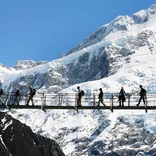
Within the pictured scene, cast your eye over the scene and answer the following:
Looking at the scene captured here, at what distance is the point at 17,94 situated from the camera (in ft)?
231

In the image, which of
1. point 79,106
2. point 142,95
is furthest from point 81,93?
point 142,95

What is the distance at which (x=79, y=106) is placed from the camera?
68.8 m

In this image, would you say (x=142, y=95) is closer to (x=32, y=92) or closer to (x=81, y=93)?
(x=81, y=93)

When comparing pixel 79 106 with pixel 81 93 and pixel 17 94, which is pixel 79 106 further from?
pixel 17 94

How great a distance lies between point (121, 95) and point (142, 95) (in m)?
3.43

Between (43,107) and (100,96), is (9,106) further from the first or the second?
(100,96)

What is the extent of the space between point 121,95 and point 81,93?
574cm

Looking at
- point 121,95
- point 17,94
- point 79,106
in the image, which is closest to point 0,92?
point 17,94

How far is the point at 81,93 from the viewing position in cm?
7038

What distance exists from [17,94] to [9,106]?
221 centimetres

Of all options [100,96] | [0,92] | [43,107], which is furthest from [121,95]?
[0,92]

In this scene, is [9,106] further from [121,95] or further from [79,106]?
[121,95]

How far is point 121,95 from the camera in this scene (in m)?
72.7

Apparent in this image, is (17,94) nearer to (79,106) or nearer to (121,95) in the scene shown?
→ (79,106)
